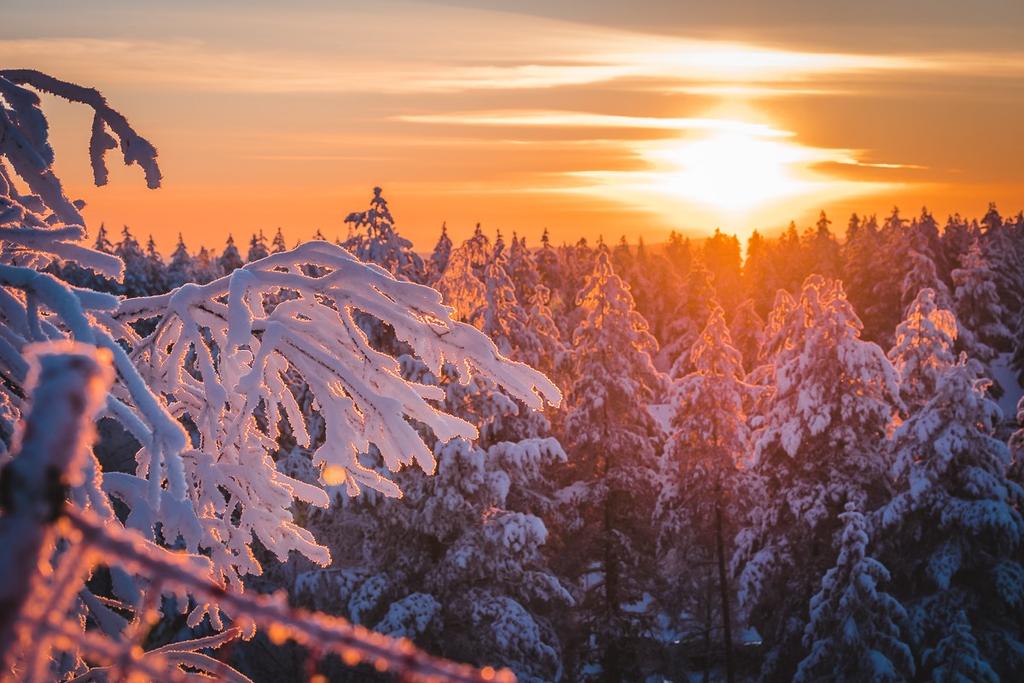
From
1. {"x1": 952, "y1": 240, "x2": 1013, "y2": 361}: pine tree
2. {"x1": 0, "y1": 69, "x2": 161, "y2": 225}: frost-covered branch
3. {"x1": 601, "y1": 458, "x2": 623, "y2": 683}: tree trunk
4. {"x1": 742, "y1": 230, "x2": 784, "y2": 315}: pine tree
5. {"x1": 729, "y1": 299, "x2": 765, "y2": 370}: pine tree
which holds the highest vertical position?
{"x1": 742, "y1": 230, "x2": 784, "y2": 315}: pine tree

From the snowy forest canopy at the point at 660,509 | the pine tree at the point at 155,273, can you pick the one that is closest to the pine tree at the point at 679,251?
the pine tree at the point at 155,273

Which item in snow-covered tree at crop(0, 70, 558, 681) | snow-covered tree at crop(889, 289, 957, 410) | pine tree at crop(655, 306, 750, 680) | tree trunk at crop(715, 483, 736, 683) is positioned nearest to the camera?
snow-covered tree at crop(0, 70, 558, 681)

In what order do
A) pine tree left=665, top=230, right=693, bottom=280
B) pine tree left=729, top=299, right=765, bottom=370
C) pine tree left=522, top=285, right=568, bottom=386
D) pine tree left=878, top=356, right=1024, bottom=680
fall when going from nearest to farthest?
pine tree left=878, top=356, right=1024, bottom=680
pine tree left=522, top=285, right=568, bottom=386
pine tree left=729, top=299, right=765, bottom=370
pine tree left=665, top=230, right=693, bottom=280

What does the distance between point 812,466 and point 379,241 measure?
1295cm

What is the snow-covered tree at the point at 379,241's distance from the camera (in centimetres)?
2402

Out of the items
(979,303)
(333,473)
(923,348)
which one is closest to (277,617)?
(333,473)

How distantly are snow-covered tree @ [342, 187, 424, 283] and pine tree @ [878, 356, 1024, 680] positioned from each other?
44.1ft

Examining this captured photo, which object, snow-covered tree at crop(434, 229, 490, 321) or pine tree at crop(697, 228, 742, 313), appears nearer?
snow-covered tree at crop(434, 229, 490, 321)

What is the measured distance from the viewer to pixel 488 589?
66.3 feet

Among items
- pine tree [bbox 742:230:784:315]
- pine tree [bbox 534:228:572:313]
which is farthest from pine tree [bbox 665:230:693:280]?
pine tree [bbox 534:228:572:313]

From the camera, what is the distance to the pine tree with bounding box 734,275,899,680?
879 inches

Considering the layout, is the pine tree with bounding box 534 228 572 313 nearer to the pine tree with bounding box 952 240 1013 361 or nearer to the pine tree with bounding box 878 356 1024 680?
the pine tree with bounding box 952 240 1013 361

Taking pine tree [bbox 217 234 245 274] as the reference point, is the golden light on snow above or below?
below

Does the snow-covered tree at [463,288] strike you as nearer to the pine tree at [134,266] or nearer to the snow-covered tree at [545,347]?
the snow-covered tree at [545,347]
